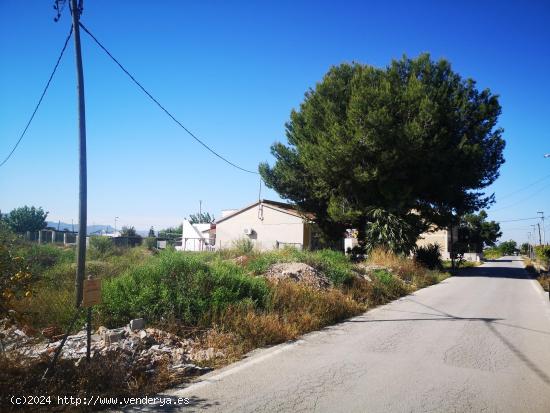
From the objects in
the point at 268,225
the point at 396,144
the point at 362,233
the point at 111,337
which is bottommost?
the point at 111,337

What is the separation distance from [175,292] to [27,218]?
72404 mm

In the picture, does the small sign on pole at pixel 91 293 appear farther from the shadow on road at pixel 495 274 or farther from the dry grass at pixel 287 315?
the shadow on road at pixel 495 274

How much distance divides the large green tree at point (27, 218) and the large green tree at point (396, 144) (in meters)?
55.0

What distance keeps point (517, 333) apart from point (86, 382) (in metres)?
8.37

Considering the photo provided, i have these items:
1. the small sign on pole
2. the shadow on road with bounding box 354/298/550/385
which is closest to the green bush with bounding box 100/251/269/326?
the small sign on pole

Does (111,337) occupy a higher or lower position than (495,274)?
higher

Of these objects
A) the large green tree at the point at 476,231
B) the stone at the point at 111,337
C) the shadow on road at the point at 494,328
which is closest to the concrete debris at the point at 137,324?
the stone at the point at 111,337

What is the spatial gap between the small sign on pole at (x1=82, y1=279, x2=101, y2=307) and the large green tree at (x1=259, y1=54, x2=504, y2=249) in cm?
2151

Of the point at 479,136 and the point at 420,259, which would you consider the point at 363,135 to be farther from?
the point at 420,259

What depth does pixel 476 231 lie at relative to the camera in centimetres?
7325

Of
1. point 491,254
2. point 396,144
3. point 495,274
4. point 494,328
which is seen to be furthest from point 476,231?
point 494,328

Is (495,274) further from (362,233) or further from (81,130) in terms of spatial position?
(81,130)

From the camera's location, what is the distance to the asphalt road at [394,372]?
15.5ft

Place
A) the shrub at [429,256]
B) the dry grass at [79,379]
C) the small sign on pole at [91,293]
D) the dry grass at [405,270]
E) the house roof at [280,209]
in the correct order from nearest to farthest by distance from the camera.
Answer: the dry grass at [79,379] < the small sign on pole at [91,293] < the dry grass at [405,270] < the shrub at [429,256] < the house roof at [280,209]
